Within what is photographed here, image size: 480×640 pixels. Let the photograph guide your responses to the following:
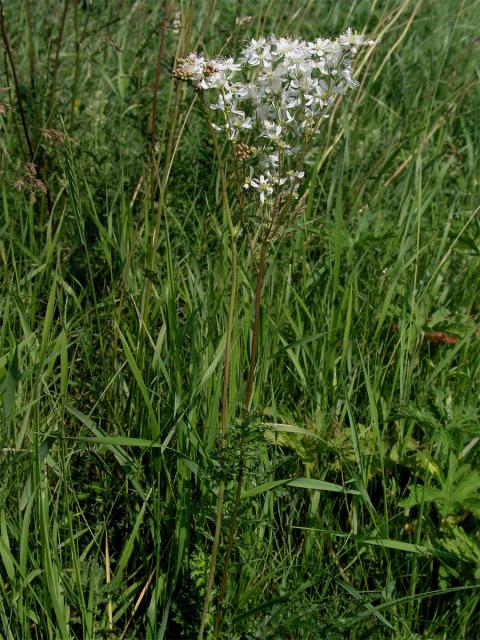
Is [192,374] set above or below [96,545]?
above

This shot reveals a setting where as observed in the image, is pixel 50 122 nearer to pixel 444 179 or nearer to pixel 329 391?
pixel 329 391

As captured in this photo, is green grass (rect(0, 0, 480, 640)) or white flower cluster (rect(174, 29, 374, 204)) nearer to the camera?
white flower cluster (rect(174, 29, 374, 204))

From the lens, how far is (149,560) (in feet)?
6.63

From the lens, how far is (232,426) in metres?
1.72

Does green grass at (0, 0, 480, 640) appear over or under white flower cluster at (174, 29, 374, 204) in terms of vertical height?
under

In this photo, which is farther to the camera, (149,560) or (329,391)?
(329,391)

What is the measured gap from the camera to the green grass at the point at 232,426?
71.0 inches

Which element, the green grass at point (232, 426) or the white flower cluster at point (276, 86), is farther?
the green grass at point (232, 426)

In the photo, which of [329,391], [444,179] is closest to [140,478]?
[329,391]

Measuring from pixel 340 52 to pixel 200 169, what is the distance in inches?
54.5

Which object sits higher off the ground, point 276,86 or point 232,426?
point 276,86

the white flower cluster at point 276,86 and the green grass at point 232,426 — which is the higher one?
the white flower cluster at point 276,86

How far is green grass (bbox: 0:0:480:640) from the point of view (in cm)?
180

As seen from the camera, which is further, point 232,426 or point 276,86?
point 232,426
